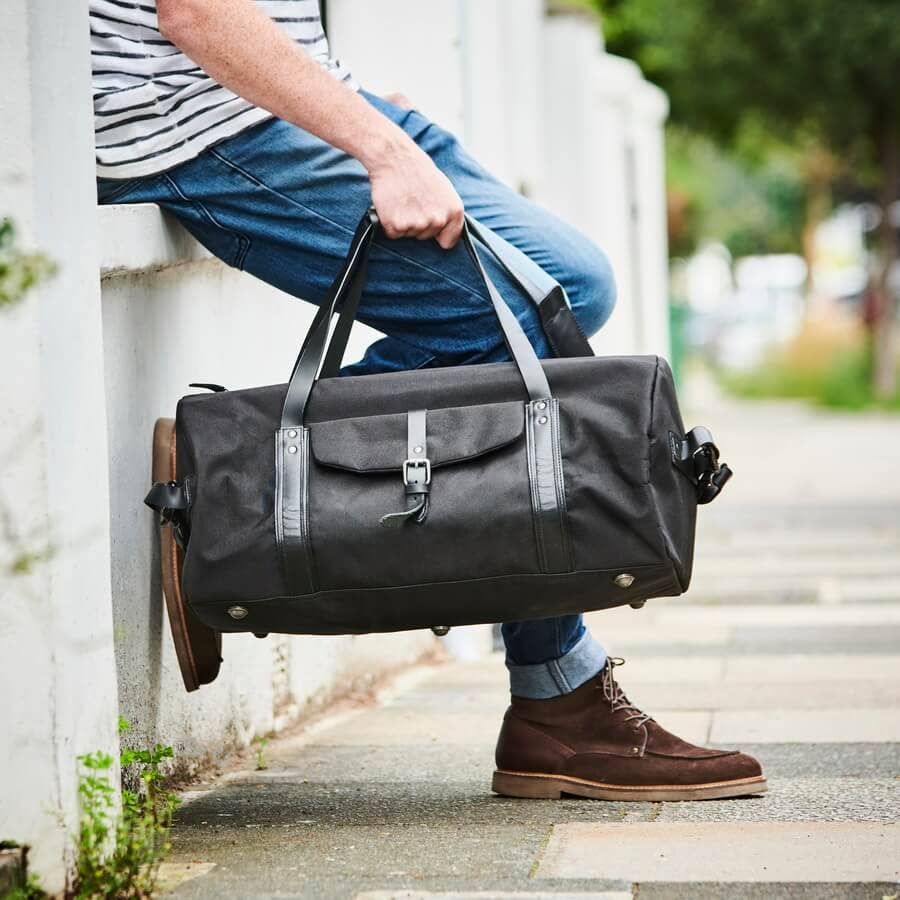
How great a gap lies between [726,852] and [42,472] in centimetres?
117

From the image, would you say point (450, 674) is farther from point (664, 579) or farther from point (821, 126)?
point (821, 126)

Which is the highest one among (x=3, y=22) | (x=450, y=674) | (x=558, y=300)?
(x=3, y=22)

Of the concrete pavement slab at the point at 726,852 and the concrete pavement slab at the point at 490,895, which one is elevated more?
the concrete pavement slab at the point at 490,895

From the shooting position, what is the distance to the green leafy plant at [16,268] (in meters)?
2.17

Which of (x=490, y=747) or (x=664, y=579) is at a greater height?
(x=664, y=579)

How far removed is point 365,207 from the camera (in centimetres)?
289

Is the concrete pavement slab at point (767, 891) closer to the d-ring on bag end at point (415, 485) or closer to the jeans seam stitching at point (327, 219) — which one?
the d-ring on bag end at point (415, 485)

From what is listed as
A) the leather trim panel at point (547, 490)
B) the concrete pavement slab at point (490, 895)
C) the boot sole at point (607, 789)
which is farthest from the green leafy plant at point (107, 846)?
the boot sole at point (607, 789)

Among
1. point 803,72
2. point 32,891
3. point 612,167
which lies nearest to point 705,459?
point 32,891

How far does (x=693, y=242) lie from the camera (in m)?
41.7

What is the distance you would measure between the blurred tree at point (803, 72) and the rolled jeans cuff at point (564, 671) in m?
16.3

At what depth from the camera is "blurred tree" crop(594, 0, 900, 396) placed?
1844 cm

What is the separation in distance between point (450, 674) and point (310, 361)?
7.65 ft

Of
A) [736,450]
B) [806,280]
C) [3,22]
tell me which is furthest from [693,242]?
[3,22]
